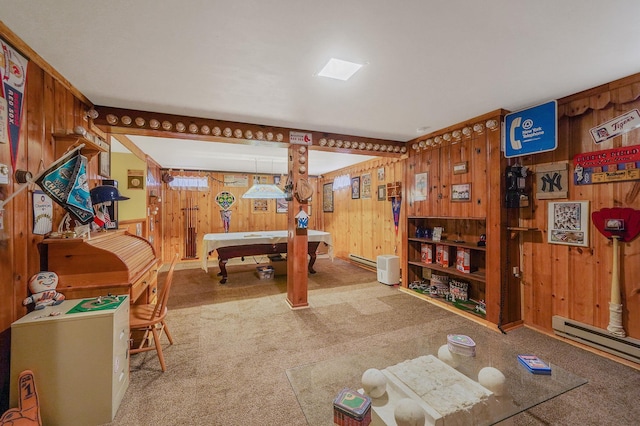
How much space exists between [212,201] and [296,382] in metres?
6.27

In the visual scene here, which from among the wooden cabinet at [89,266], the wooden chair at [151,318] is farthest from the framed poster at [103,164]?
the wooden chair at [151,318]

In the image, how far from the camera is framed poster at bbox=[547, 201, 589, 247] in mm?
2543

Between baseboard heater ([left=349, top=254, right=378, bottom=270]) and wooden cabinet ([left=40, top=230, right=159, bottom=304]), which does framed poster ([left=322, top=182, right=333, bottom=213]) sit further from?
wooden cabinet ([left=40, top=230, right=159, bottom=304])

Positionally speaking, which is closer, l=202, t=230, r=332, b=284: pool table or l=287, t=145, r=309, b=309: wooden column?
l=287, t=145, r=309, b=309: wooden column

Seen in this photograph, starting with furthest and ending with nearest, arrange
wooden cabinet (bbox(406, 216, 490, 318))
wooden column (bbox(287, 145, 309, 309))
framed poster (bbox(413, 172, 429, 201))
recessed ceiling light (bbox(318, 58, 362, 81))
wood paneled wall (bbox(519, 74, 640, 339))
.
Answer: framed poster (bbox(413, 172, 429, 201)) < wooden column (bbox(287, 145, 309, 309)) < wooden cabinet (bbox(406, 216, 490, 318)) < wood paneled wall (bbox(519, 74, 640, 339)) < recessed ceiling light (bbox(318, 58, 362, 81))

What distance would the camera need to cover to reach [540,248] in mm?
2904

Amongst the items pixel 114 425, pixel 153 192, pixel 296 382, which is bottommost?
pixel 114 425

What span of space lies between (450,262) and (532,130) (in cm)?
197

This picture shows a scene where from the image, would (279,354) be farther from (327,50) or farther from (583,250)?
(583,250)

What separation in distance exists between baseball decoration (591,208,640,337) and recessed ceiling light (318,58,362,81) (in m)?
2.55

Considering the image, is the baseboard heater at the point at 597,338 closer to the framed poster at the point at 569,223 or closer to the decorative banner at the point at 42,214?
the framed poster at the point at 569,223

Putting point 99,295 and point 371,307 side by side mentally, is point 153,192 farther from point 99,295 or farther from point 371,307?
point 371,307

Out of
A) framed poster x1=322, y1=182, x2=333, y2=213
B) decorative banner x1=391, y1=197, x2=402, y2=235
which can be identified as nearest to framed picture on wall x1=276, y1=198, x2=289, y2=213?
framed poster x1=322, y1=182, x2=333, y2=213

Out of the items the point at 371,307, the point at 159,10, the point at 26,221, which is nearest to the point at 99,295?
the point at 26,221
